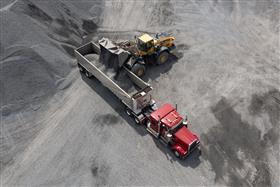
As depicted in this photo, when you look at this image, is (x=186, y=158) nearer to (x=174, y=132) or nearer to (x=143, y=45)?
(x=174, y=132)

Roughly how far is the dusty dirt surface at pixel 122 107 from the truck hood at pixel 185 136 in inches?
49.7

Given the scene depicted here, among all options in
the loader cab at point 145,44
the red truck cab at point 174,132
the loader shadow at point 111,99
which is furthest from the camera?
the loader cab at point 145,44

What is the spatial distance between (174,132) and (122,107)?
4.53 m

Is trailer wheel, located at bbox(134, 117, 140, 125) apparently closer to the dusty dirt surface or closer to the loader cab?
the dusty dirt surface

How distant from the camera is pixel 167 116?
15336 millimetres

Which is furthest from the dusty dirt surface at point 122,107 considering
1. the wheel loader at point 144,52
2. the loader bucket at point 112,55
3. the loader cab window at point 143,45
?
the loader bucket at point 112,55

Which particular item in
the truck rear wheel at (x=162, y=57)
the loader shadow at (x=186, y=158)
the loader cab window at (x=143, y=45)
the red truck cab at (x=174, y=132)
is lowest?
the loader shadow at (x=186, y=158)

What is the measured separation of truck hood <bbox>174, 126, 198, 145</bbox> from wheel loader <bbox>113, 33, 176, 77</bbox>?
6.16 meters

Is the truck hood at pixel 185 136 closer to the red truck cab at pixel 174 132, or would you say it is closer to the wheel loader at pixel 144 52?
the red truck cab at pixel 174 132

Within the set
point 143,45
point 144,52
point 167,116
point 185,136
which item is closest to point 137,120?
point 167,116

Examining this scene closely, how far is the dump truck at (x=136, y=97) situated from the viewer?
14.9 m

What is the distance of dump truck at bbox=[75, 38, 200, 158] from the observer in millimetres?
14944

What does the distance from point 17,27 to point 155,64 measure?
1105 centimetres

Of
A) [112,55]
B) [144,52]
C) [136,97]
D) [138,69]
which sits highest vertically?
[112,55]
